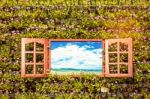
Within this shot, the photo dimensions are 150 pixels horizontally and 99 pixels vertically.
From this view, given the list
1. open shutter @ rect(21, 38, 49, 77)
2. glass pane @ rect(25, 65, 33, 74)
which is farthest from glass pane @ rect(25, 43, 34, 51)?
glass pane @ rect(25, 65, 33, 74)

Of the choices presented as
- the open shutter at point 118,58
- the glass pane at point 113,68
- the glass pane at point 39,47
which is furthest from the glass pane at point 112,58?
the glass pane at point 39,47

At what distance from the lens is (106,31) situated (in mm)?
11477

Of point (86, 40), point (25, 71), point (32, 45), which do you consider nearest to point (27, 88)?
point (25, 71)

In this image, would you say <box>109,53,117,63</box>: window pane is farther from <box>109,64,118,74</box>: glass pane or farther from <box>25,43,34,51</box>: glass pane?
<box>25,43,34,51</box>: glass pane

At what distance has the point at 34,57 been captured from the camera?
11.3m

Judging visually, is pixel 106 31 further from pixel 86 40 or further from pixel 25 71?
pixel 25 71

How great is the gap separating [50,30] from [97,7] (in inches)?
57.7

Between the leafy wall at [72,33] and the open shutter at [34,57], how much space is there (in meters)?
0.19

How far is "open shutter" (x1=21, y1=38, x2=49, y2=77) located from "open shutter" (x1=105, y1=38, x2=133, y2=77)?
167cm

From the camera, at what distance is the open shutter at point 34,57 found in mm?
11219

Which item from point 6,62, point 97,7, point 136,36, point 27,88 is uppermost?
point 97,7

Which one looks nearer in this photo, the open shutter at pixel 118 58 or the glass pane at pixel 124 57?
the open shutter at pixel 118 58

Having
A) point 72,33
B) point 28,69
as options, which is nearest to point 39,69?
point 28,69

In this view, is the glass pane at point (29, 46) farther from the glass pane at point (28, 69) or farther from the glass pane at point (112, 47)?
the glass pane at point (112, 47)
